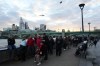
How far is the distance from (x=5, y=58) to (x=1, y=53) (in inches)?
23.9

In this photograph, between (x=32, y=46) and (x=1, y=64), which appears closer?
(x=1, y=64)

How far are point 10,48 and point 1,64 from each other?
2324mm

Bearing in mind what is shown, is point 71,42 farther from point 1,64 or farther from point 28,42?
point 1,64

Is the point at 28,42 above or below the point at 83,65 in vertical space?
above

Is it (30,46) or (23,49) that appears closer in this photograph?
(23,49)

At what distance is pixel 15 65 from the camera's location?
604 inches

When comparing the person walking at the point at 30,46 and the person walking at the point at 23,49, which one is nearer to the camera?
the person walking at the point at 23,49

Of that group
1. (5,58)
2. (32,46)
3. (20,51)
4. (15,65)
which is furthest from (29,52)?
(15,65)

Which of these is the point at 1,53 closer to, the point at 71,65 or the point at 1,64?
the point at 1,64

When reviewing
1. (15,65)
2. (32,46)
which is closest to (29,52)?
(32,46)

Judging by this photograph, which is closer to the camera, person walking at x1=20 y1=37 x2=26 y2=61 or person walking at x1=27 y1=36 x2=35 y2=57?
person walking at x1=20 y1=37 x2=26 y2=61

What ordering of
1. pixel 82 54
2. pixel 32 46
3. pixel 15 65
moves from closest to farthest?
pixel 15 65
pixel 32 46
pixel 82 54

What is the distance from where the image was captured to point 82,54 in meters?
22.6

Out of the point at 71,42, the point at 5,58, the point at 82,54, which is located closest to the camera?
the point at 5,58
